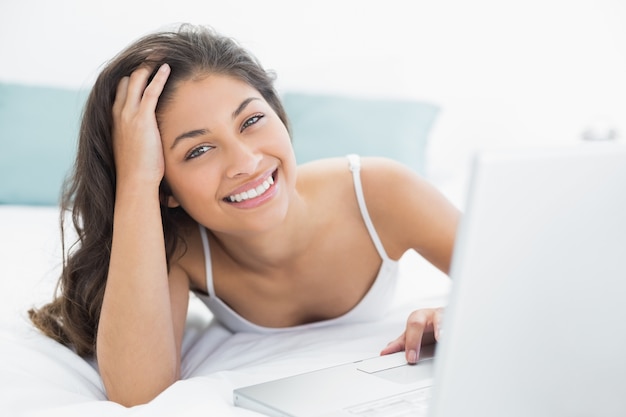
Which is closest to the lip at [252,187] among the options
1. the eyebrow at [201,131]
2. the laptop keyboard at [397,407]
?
the eyebrow at [201,131]

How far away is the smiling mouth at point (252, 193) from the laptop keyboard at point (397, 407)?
584mm

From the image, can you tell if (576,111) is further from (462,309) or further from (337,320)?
(462,309)

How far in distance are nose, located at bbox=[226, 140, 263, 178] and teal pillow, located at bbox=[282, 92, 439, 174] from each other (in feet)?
4.27

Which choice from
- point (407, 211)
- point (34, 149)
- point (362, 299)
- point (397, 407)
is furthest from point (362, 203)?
point (34, 149)

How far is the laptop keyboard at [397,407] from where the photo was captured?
3.30 ft

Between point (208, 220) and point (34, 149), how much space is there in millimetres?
1586

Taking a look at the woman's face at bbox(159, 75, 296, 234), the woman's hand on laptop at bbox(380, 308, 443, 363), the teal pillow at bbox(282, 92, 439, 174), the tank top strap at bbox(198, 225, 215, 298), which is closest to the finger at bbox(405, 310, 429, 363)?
the woman's hand on laptop at bbox(380, 308, 443, 363)

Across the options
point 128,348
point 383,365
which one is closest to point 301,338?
point 128,348

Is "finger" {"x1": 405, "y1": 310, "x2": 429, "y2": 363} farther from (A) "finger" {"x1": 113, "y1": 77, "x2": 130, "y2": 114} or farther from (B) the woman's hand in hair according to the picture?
(A) "finger" {"x1": 113, "y1": 77, "x2": 130, "y2": 114}

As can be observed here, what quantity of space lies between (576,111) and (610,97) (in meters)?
0.15

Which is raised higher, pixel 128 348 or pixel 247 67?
pixel 247 67

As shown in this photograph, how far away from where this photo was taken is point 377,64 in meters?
3.38

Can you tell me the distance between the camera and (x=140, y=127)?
1.53 metres

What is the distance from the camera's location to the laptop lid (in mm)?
720
